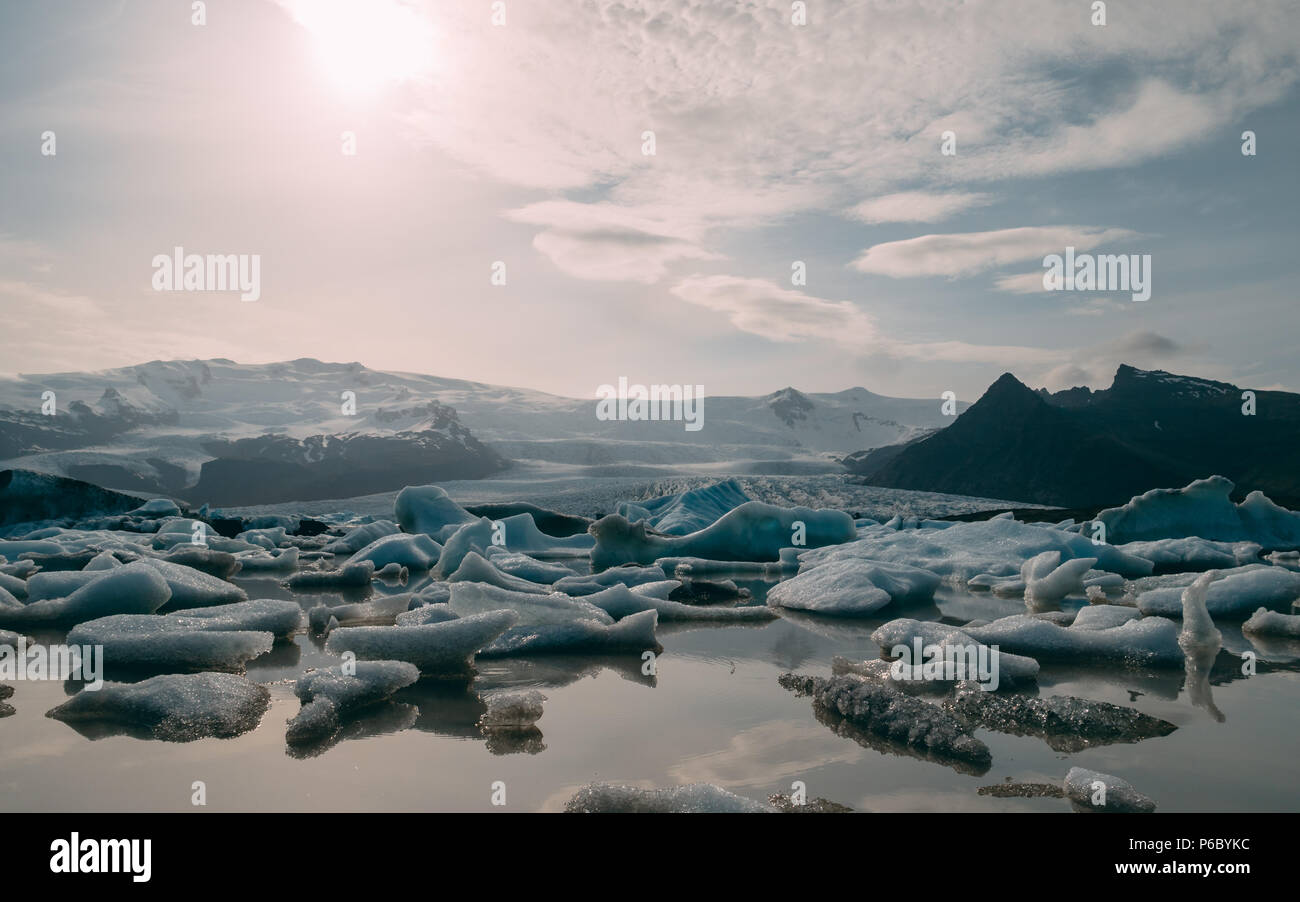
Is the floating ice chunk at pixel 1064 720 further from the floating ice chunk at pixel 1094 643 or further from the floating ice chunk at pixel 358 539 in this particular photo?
the floating ice chunk at pixel 358 539

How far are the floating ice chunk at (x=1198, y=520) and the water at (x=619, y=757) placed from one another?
1113 cm

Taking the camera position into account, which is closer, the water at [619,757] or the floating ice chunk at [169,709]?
the water at [619,757]

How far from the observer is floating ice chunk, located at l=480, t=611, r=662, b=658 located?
5.23 m

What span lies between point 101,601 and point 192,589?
886 mm

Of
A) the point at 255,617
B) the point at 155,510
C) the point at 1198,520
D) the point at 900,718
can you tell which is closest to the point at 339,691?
the point at 255,617

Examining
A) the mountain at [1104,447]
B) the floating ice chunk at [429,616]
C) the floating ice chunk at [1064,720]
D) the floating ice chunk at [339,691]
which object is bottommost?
the floating ice chunk at [1064,720]

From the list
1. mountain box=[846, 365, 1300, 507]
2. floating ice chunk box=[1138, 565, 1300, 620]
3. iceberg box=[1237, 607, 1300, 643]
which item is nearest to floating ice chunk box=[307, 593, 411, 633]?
floating ice chunk box=[1138, 565, 1300, 620]

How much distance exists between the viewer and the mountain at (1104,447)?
41844mm

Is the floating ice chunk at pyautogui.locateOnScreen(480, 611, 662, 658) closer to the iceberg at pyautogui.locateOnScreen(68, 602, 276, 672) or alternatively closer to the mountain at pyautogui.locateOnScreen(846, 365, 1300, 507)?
the iceberg at pyautogui.locateOnScreen(68, 602, 276, 672)

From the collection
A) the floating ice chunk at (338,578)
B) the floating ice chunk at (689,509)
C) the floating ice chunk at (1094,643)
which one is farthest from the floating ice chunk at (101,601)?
the floating ice chunk at (689,509)
